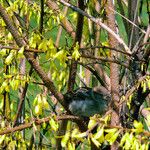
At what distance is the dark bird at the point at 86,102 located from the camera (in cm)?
288

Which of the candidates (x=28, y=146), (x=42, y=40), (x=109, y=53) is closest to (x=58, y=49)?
(x=42, y=40)

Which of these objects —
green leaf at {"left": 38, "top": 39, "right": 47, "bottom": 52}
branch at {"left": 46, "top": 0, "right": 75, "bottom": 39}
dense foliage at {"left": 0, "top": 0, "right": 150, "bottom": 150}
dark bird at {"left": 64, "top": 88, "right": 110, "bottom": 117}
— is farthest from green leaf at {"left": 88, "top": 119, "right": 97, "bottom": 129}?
branch at {"left": 46, "top": 0, "right": 75, "bottom": 39}

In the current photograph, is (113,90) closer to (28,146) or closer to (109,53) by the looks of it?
(109,53)

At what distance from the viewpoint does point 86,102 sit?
297 cm

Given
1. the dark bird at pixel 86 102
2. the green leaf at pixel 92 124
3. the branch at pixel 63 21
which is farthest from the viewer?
the branch at pixel 63 21

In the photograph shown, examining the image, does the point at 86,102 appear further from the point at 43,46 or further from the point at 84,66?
the point at 43,46

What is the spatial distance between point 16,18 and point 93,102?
1.14 metres

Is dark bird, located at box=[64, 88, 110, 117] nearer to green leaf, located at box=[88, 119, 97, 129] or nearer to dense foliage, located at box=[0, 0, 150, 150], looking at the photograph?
dense foliage, located at box=[0, 0, 150, 150]

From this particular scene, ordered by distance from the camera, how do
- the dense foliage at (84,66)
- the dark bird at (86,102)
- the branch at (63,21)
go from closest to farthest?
the dense foliage at (84,66) → the dark bird at (86,102) → the branch at (63,21)

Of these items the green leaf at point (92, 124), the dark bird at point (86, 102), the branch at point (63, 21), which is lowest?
the dark bird at point (86, 102)

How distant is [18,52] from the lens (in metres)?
2.55

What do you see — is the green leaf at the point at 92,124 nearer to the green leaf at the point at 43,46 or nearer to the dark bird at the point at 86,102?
the green leaf at the point at 43,46

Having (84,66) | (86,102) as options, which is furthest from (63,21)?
(86,102)

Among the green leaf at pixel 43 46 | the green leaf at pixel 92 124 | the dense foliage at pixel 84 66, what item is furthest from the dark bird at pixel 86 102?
the green leaf at pixel 92 124
